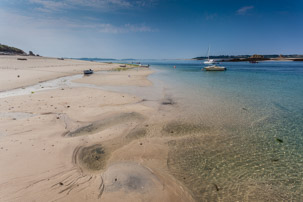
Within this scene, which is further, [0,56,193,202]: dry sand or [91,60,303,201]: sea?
[91,60,303,201]: sea

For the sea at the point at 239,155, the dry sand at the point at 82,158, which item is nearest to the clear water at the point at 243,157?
the sea at the point at 239,155

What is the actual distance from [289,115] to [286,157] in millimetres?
7029

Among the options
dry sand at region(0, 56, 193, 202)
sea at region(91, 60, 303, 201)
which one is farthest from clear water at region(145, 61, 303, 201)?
dry sand at region(0, 56, 193, 202)

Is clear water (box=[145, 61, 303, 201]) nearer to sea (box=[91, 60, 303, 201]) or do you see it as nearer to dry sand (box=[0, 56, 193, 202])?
sea (box=[91, 60, 303, 201])

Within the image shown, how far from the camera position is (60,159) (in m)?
6.14

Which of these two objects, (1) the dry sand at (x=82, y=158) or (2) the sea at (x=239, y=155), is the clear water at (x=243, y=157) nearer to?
(2) the sea at (x=239, y=155)

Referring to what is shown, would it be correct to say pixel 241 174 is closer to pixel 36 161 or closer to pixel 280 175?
pixel 280 175

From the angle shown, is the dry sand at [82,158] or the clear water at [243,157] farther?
the clear water at [243,157]

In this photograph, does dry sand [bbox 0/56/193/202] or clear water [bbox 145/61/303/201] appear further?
clear water [bbox 145/61/303/201]

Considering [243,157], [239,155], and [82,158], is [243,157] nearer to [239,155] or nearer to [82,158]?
[239,155]

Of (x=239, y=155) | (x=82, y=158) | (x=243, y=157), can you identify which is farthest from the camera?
(x=239, y=155)

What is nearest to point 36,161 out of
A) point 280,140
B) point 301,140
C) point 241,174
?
point 241,174

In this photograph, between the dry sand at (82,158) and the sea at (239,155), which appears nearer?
the dry sand at (82,158)

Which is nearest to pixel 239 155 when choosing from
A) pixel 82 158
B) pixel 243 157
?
pixel 243 157
